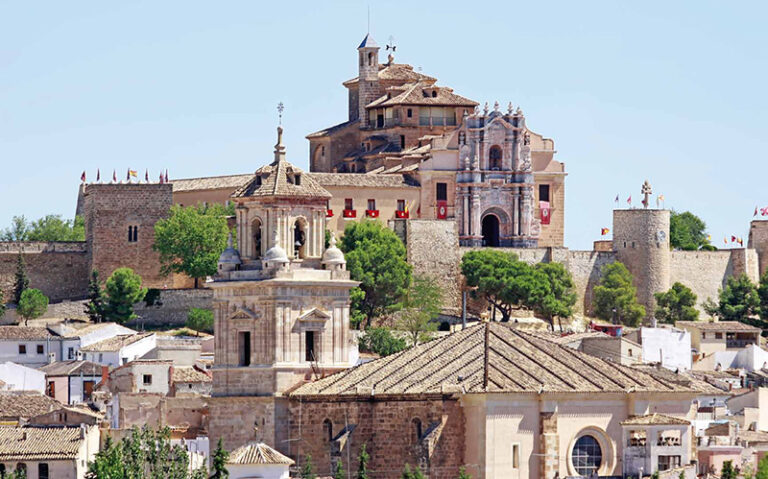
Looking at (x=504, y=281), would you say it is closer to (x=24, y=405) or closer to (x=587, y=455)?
(x=24, y=405)

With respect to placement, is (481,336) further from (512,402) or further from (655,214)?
(655,214)

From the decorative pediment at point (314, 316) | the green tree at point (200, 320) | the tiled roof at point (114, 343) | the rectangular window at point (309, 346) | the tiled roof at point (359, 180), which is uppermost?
the tiled roof at point (359, 180)

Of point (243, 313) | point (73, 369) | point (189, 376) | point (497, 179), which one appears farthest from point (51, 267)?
point (243, 313)

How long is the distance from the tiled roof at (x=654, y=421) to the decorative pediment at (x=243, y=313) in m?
10.7

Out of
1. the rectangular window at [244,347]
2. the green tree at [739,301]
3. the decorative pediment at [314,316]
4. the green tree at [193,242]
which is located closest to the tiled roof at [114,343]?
the green tree at [193,242]

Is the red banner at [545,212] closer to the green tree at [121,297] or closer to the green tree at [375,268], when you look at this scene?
the green tree at [375,268]

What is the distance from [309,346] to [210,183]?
60.0 meters

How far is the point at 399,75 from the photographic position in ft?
443

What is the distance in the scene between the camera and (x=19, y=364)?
4213 inches

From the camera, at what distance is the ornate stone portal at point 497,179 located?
12381cm

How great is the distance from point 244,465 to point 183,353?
4300cm

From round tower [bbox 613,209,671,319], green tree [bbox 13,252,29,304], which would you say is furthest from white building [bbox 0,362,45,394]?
round tower [bbox 613,209,671,319]

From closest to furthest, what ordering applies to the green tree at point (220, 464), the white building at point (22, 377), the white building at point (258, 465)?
1. the green tree at point (220, 464)
2. the white building at point (258, 465)
3. the white building at point (22, 377)

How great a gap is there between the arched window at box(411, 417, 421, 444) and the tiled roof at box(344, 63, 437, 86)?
69439 mm
